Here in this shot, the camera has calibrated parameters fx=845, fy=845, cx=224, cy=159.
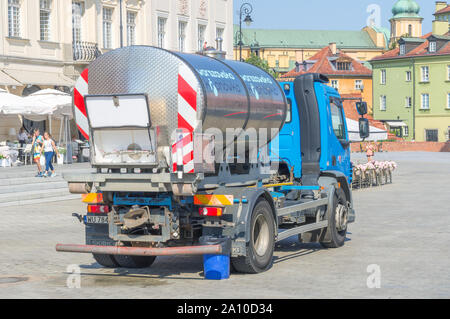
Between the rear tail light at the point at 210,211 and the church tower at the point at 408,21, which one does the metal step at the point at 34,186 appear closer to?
the rear tail light at the point at 210,211

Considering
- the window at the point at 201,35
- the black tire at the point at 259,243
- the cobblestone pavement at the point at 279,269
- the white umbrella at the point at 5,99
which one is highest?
the window at the point at 201,35

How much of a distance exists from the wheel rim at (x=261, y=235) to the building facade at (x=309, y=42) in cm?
14626

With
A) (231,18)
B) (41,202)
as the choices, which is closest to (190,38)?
(231,18)

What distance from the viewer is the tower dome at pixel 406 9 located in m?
162

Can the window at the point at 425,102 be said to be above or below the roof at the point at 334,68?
below

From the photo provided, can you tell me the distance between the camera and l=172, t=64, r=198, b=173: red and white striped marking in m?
10.1

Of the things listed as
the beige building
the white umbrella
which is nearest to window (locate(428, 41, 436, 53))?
the beige building

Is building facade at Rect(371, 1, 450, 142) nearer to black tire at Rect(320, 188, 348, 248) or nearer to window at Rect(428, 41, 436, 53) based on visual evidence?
window at Rect(428, 41, 436, 53)

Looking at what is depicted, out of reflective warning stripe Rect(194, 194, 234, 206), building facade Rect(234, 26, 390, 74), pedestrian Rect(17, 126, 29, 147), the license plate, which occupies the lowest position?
the license plate

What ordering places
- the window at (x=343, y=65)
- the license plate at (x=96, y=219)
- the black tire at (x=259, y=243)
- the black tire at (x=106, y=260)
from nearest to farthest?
the black tire at (x=259, y=243) < the license plate at (x=96, y=219) < the black tire at (x=106, y=260) < the window at (x=343, y=65)

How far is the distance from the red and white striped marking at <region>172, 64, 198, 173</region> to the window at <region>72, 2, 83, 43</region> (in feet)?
97.2

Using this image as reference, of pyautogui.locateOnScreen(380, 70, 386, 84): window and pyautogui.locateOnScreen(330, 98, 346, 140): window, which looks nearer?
pyautogui.locateOnScreen(330, 98, 346, 140): window

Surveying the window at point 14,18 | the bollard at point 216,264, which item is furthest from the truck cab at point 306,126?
the window at point 14,18

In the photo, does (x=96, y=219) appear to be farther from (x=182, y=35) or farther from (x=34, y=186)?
(x=182, y=35)
